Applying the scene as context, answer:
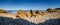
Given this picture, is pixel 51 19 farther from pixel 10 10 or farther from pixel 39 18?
pixel 10 10

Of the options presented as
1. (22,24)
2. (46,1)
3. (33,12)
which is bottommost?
(22,24)

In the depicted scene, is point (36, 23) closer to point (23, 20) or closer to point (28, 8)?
point (23, 20)

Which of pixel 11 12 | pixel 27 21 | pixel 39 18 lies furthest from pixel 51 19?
pixel 11 12

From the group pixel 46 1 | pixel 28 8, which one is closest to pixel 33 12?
pixel 28 8

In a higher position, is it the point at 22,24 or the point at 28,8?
the point at 28,8

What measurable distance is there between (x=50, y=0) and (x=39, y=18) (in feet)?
2.86

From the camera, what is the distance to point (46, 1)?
510 centimetres

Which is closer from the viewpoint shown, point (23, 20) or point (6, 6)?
point (23, 20)

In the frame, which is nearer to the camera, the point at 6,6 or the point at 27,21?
the point at 27,21

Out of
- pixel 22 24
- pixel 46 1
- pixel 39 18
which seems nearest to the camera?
pixel 22 24

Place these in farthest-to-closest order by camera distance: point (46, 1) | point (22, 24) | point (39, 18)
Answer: point (46, 1), point (39, 18), point (22, 24)

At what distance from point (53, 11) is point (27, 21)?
1.29 m

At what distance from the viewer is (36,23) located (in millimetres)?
4391

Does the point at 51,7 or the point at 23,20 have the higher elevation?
the point at 51,7
